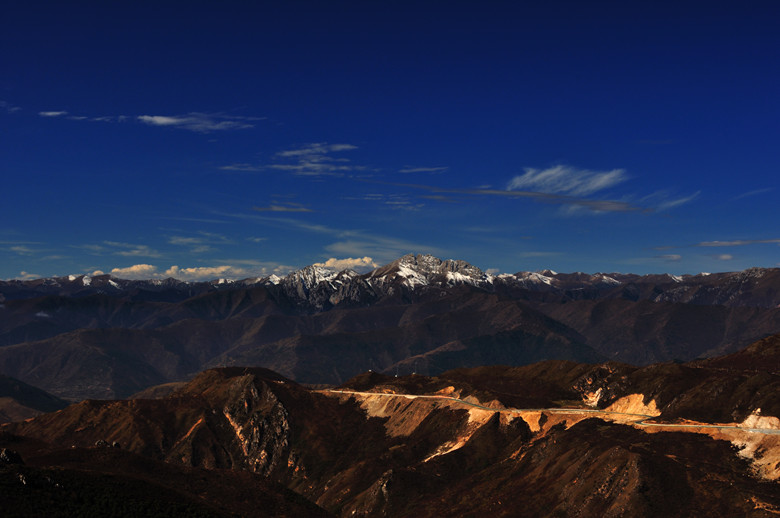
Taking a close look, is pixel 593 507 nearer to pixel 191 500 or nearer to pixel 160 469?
pixel 191 500

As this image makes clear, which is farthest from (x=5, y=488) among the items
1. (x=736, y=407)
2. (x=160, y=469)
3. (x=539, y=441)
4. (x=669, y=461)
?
(x=736, y=407)

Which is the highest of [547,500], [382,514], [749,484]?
[749,484]

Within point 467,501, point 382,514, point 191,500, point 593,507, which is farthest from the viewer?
point 382,514

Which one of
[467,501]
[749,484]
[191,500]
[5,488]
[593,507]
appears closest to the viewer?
[5,488]

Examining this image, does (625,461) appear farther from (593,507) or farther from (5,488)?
(5,488)

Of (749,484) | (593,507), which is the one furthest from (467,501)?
(749,484)

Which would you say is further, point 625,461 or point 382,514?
point 382,514

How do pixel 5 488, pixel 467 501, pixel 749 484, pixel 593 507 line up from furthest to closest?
pixel 467 501, pixel 593 507, pixel 749 484, pixel 5 488

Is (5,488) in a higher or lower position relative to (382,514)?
higher

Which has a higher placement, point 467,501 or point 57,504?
point 57,504
